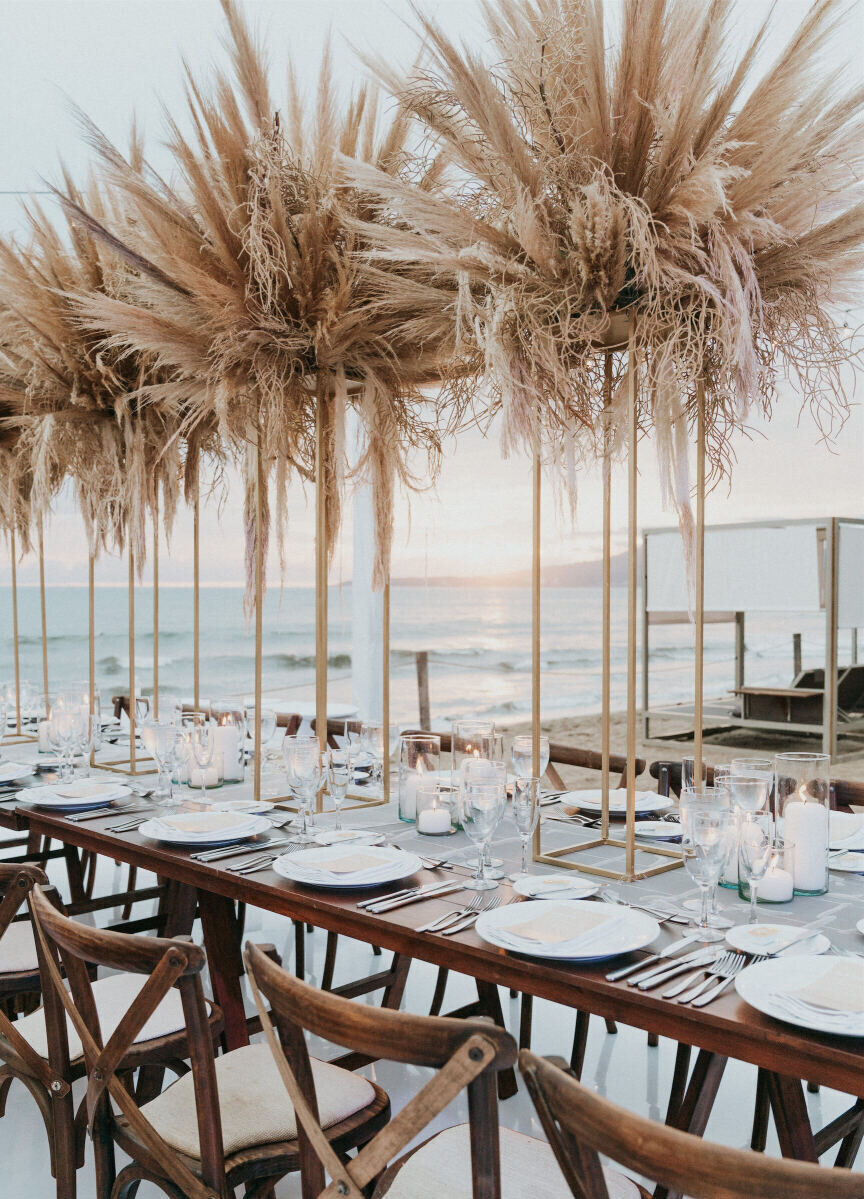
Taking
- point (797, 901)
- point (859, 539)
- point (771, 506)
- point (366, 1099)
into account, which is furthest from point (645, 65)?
point (771, 506)

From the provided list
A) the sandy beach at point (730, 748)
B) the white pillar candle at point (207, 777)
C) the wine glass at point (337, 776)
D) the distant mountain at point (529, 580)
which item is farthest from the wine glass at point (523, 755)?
the distant mountain at point (529, 580)

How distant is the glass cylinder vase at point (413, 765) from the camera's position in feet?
7.54

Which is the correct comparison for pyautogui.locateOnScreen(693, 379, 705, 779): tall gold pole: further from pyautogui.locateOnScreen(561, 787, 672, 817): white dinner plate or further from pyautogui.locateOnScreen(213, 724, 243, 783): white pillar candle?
pyautogui.locateOnScreen(213, 724, 243, 783): white pillar candle

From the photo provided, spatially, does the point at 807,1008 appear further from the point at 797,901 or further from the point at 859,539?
the point at 859,539

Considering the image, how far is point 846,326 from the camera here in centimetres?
192

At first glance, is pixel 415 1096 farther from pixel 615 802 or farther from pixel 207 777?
pixel 207 777

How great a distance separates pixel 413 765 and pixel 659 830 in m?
0.57

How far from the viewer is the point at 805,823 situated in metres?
1.69

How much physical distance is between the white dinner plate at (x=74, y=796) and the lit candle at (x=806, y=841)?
160cm

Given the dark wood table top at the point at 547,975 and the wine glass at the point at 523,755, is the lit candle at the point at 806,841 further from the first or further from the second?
the wine glass at the point at 523,755

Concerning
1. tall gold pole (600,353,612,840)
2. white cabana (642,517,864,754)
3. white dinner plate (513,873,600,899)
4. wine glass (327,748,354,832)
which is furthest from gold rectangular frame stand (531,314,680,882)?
white cabana (642,517,864,754)

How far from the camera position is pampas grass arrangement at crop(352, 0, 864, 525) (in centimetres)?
164

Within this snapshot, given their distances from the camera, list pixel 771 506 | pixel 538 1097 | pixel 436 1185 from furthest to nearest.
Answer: pixel 771 506
pixel 436 1185
pixel 538 1097

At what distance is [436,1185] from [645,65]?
1.72 m
